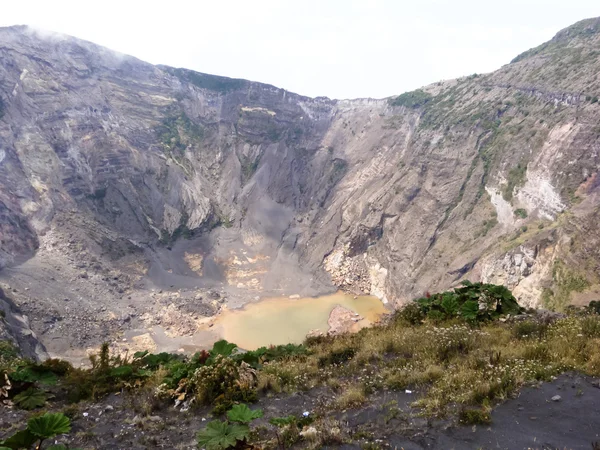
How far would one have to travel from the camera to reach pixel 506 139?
46.2 m

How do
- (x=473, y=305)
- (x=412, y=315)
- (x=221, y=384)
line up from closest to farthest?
1. (x=221, y=384)
2. (x=473, y=305)
3. (x=412, y=315)

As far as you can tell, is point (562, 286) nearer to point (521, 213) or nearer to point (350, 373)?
point (521, 213)

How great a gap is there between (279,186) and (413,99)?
95.5 ft

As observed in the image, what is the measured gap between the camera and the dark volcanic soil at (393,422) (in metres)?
5.24

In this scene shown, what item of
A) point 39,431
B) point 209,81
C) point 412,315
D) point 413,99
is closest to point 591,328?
point 412,315

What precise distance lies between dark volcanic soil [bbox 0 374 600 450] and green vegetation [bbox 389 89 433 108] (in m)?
65.9

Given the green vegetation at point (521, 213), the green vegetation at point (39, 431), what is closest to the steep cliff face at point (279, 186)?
the green vegetation at point (521, 213)

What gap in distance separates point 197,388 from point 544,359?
6.97 meters

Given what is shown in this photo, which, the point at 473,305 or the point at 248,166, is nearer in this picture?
the point at 473,305

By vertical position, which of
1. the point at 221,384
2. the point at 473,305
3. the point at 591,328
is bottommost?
the point at 221,384

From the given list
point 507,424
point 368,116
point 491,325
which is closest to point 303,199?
point 368,116

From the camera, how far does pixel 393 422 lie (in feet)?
19.6

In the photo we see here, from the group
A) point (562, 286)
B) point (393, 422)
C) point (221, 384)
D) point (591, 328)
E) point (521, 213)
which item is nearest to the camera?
point (393, 422)

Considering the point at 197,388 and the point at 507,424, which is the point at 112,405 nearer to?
the point at 197,388
